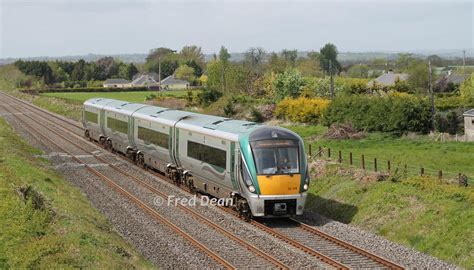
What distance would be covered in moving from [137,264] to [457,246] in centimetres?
902

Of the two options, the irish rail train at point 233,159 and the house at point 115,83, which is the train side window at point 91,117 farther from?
the house at point 115,83

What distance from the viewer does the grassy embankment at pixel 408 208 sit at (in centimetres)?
1753

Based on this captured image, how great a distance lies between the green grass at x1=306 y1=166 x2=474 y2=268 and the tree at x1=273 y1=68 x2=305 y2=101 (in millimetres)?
46514

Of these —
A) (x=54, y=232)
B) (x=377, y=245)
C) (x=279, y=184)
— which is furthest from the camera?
(x=279, y=184)

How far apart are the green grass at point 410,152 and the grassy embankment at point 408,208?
114 cm

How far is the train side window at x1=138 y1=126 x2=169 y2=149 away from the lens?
94.7 feet

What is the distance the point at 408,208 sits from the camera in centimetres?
2038

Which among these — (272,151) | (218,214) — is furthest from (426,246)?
(218,214)

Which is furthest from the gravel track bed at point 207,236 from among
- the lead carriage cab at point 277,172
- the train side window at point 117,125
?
the train side window at point 117,125

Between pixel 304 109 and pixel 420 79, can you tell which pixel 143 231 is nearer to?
pixel 304 109

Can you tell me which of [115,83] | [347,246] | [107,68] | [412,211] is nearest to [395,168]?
[412,211]

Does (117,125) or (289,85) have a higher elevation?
(289,85)

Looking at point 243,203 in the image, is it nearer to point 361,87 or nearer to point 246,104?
point 246,104

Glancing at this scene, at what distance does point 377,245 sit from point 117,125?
23.5 m
